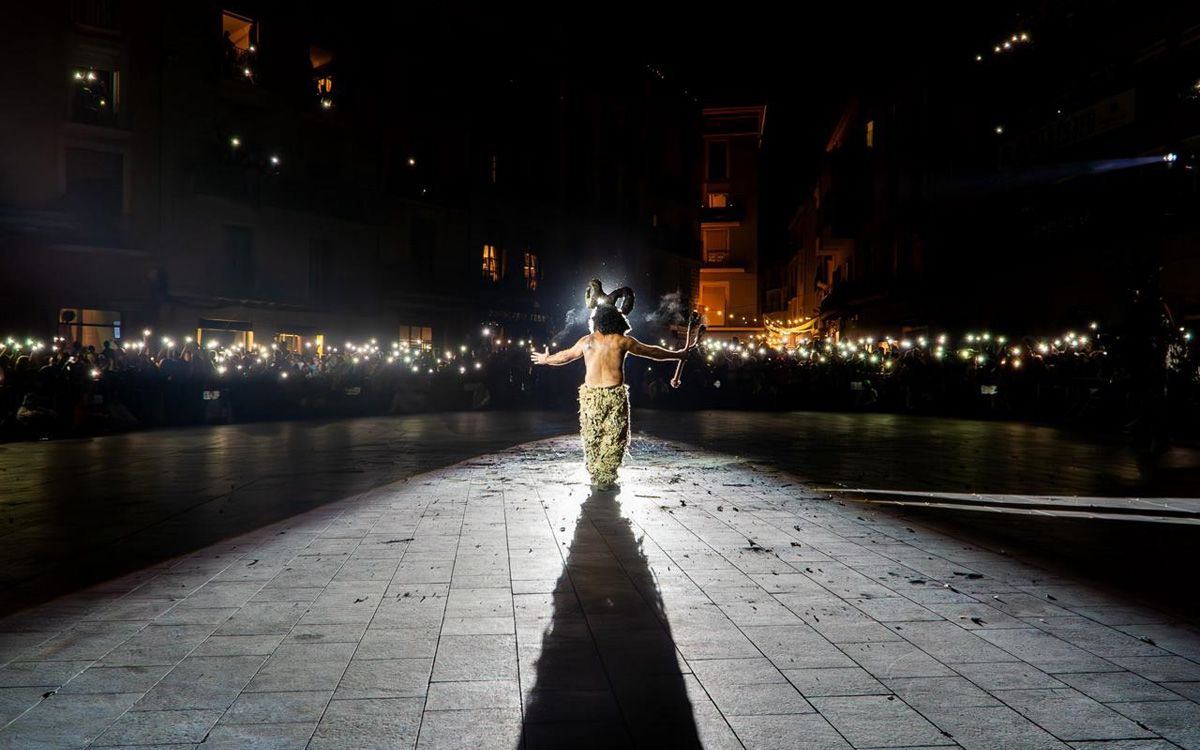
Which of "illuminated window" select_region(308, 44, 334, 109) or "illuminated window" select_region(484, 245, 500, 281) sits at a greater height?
"illuminated window" select_region(308, 44, 334, 109)

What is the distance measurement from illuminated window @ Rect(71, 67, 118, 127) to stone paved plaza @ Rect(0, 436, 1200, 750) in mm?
22065

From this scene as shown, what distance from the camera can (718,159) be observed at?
5894cm

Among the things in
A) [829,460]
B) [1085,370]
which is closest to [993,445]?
[829,460]

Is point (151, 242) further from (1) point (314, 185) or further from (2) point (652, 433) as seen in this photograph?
(2) point (652, 433)

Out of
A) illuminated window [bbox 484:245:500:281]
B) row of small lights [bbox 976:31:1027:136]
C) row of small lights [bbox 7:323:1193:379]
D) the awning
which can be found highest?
row of small lights [bbox 976:31:1027:136]

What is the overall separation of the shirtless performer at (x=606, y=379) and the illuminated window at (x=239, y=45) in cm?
2218

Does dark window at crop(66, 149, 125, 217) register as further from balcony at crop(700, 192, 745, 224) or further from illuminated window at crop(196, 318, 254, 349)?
balcony at crop(700, 192, 745, 224)

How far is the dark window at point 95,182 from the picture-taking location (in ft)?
78.2

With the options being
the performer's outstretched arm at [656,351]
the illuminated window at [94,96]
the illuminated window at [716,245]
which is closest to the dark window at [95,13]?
the illuminated window at [94,96]

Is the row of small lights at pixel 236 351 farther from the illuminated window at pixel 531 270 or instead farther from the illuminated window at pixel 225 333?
the illuminated window at pixel 531 270

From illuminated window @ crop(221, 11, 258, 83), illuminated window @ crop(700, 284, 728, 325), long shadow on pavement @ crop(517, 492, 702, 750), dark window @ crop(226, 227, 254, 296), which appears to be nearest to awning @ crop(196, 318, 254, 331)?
dark window @ crop(226, 227, 254, 296)

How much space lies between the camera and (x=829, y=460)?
41.9 ft

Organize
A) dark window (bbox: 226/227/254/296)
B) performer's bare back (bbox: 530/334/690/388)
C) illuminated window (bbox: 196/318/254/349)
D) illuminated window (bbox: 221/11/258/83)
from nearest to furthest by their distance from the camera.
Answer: performer's bare back (bbox: 530/334/690/388) < illuminated window (bbox: 196/318/254/349) < illuminated window (bbox: 221/11/258/83) < dark window (bbox: 226/227/254/296)

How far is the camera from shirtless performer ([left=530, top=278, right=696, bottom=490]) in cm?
938
